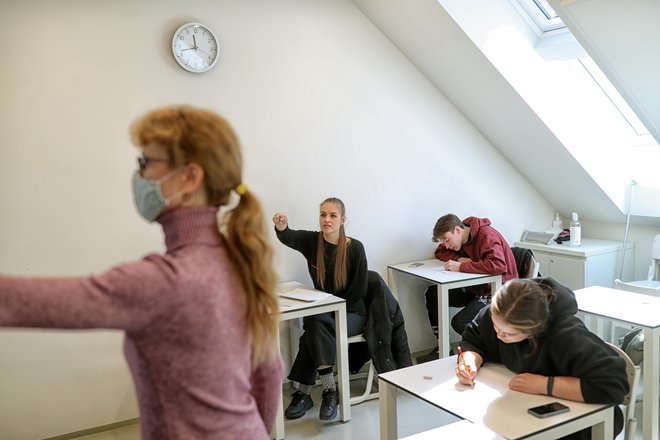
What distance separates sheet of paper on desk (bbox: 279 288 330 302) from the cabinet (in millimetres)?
1987

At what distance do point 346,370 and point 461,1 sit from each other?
2.36 metres

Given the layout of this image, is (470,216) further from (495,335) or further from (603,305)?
(495,335)

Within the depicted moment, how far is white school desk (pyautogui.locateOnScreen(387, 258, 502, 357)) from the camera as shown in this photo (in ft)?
12.8

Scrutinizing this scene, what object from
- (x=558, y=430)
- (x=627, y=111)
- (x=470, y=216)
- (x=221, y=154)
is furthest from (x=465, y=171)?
(x=221, y=154)

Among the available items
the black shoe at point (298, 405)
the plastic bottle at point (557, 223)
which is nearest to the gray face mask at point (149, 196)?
the black shoe at point (298, 405)

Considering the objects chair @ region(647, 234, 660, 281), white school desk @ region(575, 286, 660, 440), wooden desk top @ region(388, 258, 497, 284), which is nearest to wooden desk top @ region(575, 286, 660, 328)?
white school desk @ region(575, 286, 660, 440)

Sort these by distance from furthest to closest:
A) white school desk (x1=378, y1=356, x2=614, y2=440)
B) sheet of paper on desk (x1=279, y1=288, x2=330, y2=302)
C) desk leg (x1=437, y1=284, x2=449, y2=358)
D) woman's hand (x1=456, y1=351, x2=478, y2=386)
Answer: desk leg (x1=437, y1=284, x2=449, y2=358) < sheet of paper on desk (x1=279, y1=288, x2=330, y2=302) < woman's hand (x1=456, y1=351, x2=478, y2=386) < white school desk (x1=378, y1=356, x2=614, y2=440)

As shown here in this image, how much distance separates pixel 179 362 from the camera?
3.55 ft

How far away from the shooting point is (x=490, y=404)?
211cm

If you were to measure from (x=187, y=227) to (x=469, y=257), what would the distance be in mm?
3436

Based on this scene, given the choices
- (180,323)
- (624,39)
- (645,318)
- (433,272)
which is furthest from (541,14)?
(180,323)

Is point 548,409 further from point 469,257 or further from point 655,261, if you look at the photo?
point 655,261

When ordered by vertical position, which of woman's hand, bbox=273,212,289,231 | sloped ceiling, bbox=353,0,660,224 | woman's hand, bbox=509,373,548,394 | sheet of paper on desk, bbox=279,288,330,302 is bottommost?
woman's hand, bbox=509,373,548,394

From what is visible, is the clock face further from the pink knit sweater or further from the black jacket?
the pink knit sweater
